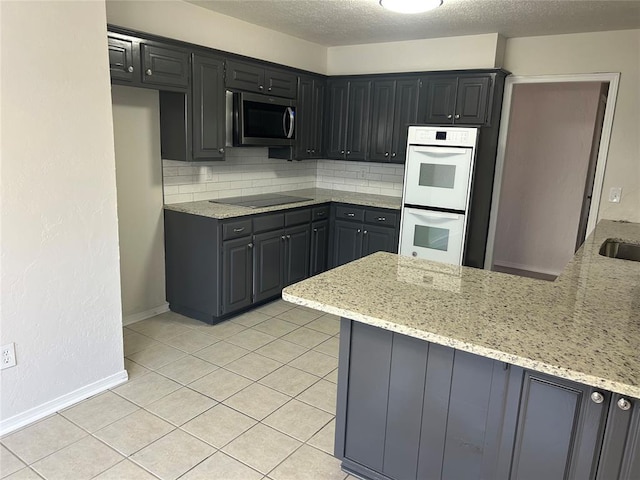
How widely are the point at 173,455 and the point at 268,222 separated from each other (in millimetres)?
2128

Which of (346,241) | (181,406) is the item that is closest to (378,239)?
(346,241)

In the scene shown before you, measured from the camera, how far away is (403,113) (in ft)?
14.8

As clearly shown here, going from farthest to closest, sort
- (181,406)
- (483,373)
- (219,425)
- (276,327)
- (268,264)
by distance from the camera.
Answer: (268,264), (276,327), (181,406), (219,425), (483,373)

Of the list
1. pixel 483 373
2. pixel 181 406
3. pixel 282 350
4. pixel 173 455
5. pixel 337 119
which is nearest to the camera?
pixel 483 373

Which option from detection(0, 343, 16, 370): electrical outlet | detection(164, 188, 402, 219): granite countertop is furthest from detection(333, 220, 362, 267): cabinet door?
detection(0, 343, 16, 370): electrical outlet

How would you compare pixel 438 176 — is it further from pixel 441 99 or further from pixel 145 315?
pixel 145 315

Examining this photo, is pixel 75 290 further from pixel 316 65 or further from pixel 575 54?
pixel 575 54

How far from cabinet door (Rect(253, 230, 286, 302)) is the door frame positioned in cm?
202

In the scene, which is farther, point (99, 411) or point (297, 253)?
point (297, 253)

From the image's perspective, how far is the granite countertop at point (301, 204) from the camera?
11.9 feet

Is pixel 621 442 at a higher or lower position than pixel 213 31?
lower

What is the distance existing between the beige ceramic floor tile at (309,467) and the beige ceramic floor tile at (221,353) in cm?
104

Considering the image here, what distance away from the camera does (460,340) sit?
4.77 feet

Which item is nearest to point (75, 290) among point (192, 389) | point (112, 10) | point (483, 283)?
point (192, 389)
